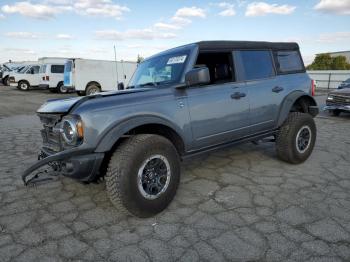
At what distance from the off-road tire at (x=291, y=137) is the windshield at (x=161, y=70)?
2.09 metres

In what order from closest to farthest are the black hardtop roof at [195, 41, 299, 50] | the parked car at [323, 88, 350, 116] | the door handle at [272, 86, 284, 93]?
1. the black hardtop roof at [195, 41, 299, 50]
2. the door handle at [272, 86, 284, 93]
3. the parked car at [323, 88, 350, 116]

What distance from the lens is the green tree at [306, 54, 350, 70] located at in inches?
1405

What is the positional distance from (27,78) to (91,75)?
26.4ft

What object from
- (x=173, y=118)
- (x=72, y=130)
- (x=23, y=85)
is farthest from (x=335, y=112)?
(x=23, y=85)

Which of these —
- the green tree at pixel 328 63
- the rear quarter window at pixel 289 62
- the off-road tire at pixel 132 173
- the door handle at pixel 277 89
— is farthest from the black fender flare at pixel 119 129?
the green tree at pixel 328 63

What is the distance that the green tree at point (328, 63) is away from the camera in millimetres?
35688

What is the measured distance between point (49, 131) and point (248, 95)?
8.68ft

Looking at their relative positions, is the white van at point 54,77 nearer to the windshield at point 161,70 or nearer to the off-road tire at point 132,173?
the windshield at point 161,70

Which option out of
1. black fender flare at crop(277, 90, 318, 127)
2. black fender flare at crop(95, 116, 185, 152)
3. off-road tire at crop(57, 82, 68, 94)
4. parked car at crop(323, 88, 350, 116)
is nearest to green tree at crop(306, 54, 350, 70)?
parked car at crop(323, 88, 350, 116)

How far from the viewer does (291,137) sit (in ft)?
15.8

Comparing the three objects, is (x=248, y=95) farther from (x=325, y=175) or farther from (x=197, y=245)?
(x=197, y=245)

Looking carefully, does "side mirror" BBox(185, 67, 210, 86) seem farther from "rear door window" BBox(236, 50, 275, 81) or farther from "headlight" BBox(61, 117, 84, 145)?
"headlight" BBox(61, 117, 84, 145)

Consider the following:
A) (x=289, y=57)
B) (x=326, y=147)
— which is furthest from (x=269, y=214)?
(x=326, y=147)

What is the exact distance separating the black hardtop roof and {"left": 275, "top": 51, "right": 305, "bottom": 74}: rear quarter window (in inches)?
3.8
